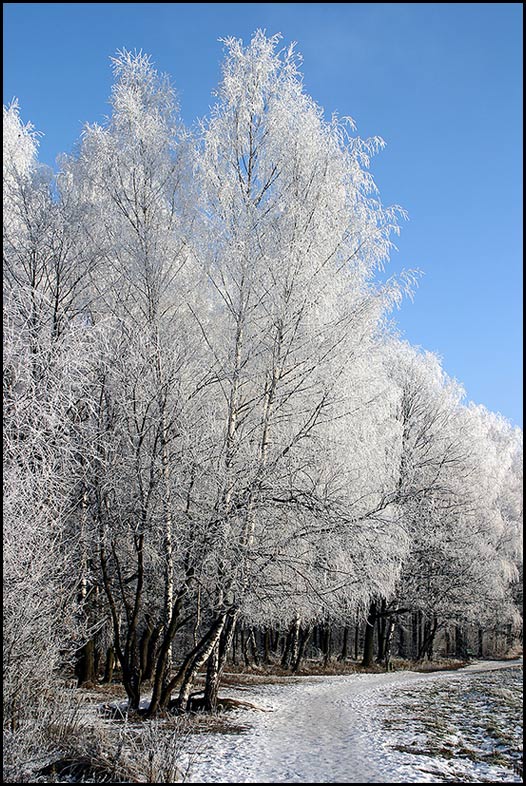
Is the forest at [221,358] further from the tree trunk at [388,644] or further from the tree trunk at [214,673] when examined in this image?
the tree trunk at [388,644]

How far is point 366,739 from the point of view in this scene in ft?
24.5

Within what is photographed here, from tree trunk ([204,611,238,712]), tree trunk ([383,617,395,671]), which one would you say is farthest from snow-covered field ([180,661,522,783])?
tree trunk ([383,617,395,671])

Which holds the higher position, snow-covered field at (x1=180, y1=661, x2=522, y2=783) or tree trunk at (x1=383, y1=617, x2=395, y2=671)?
snow-covered field at (x1=180, y1=661, x2=522, y2=783)

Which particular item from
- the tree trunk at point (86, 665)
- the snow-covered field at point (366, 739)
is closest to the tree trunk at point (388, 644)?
the snow-covered field at point (366, 739)

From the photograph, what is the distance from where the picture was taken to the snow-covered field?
5.70 m

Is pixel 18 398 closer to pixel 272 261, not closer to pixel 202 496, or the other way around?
pixel 202 496

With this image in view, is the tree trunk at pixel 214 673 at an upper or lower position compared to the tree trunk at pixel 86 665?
upper

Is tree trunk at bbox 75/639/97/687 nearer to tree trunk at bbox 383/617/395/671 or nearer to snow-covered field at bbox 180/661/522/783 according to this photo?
snow-covered field at bbox 180/661/522/783

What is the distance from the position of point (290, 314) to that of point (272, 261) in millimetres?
811

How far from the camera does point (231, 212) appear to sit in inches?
→ 368

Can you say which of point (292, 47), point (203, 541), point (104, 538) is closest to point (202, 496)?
point (203, 541)

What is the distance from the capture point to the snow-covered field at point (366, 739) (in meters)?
5.70

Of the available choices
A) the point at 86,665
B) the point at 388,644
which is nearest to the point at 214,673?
the point at 86,665

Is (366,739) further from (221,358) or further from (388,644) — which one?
(388,644)
